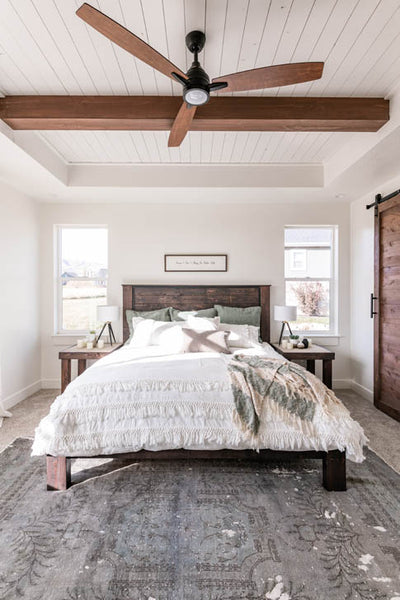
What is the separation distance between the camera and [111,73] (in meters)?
Answer: 2.19

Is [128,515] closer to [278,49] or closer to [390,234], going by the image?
[278,49]

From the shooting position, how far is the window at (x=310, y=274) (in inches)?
176

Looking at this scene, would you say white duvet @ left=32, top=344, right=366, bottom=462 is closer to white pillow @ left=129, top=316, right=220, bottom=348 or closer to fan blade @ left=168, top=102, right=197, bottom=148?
white pillow @ left=129, top=316, right=220, bottom=348

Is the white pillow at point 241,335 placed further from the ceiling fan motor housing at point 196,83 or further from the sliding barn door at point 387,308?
the ceiling fan motor housing at point 196,83

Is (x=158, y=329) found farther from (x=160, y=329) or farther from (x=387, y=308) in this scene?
(x=387, y=308)

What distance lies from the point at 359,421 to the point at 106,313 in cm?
311


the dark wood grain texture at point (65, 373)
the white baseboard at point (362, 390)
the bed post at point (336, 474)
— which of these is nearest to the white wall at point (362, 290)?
the white baseboard at point (362, 390)

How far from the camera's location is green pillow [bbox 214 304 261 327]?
13.4ft

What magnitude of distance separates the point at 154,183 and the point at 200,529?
331 centimetres

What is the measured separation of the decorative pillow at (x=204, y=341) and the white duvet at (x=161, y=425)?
3.27 feet

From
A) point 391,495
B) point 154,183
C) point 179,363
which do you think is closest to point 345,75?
point 154,183

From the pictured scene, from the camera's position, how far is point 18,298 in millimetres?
3809

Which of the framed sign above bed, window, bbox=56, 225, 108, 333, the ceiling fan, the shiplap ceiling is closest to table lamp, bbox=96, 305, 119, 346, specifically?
window, bbox=56, 225, 108, 333

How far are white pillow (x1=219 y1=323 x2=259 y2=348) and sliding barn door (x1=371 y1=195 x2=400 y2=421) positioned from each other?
1.43m
